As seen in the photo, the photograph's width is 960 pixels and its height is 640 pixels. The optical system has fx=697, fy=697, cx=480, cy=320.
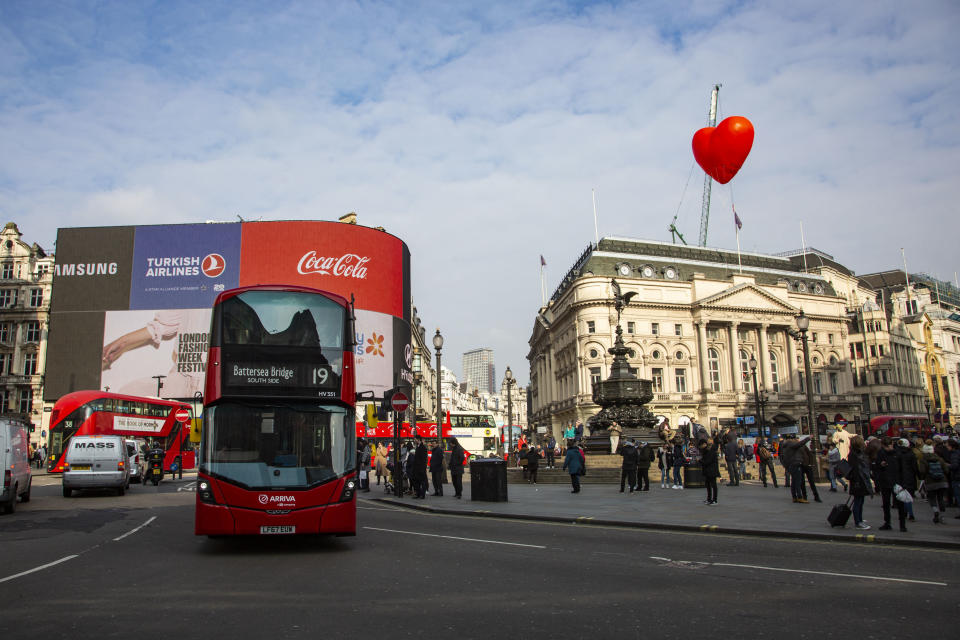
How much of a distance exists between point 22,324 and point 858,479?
7636 centimetres

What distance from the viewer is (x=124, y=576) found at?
871cm

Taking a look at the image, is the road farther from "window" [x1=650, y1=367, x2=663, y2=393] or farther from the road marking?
"window" [x1=650, y1=367, x2=663, y2=393]

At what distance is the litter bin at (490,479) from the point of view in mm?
19688

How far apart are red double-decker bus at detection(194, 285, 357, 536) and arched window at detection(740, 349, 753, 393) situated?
252 ft

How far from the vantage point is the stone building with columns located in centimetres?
7725

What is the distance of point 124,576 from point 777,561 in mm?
8589

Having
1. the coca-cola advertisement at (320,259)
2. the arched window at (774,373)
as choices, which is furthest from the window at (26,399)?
the arched window at (774,373)

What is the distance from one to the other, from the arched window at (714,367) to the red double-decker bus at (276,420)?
74.6 m

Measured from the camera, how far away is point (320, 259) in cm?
5891

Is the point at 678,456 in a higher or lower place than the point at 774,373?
lower

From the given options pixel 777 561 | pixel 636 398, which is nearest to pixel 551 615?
pixel 777 561

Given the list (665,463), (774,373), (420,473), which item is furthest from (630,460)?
(774,373)

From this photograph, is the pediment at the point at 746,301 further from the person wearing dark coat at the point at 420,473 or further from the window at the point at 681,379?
the person wearing dark coat at the point at 420,473

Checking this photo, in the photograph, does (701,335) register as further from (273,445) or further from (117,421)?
(273,445)
